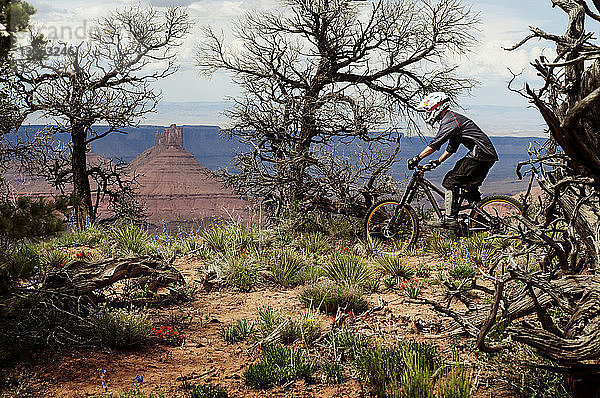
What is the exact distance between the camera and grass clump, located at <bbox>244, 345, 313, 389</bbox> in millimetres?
4230

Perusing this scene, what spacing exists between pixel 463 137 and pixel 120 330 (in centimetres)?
592

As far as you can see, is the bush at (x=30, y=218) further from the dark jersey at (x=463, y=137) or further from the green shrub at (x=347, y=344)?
the dark jersey at (x=463, y=137)

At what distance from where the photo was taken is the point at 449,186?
28.0 feet

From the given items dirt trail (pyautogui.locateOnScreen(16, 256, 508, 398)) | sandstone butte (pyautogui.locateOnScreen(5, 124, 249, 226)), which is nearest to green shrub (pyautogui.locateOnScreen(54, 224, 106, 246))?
dirt trail (pyautogui.locateOnScreen(16, 256, 508, 398))

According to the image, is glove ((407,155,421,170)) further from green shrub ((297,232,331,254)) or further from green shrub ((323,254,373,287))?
green shrub ((323,254,373,287))

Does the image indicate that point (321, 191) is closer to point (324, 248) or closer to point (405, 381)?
point (324, 248)

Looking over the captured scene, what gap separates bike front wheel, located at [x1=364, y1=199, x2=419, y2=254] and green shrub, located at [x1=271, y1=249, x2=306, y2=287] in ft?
5.33

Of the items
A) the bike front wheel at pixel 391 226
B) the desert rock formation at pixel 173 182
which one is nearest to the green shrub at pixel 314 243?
the bike front wheel at pixel 391 226

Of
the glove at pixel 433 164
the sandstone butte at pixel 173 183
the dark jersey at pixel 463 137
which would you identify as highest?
the dark jersey at pixel 463 137

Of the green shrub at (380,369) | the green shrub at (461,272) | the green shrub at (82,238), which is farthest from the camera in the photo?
the green shrub at (82,238)

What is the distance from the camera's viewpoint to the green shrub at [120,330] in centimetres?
494

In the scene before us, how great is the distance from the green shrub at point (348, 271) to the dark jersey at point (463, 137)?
2.60 meters

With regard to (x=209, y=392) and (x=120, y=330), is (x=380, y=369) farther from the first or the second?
(x=120, y=330)

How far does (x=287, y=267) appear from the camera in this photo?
718cm
